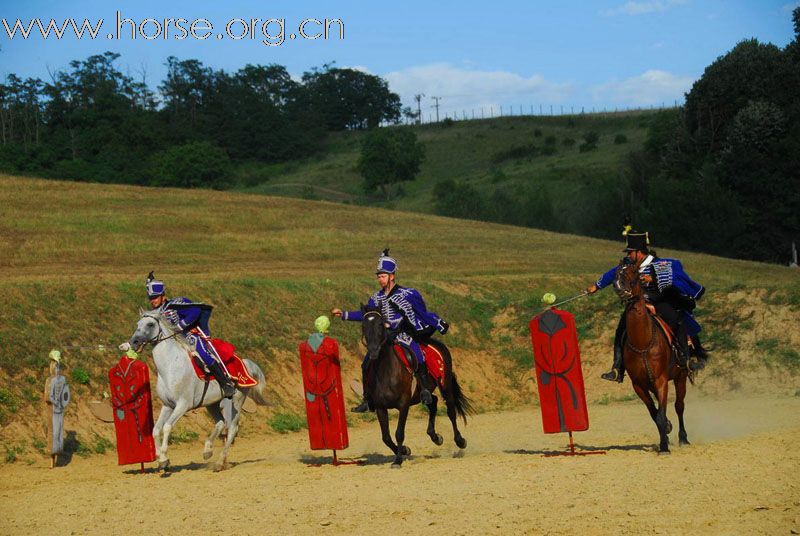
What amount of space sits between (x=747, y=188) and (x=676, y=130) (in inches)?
499

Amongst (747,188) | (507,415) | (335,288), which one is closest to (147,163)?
(747,188)

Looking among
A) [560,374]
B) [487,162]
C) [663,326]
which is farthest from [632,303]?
[487,162]

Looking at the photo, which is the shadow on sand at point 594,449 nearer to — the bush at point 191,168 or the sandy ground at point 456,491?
the sandy ground at point 456,491

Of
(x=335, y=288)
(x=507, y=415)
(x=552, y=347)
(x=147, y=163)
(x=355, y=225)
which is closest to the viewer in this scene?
(x=552, y=347)

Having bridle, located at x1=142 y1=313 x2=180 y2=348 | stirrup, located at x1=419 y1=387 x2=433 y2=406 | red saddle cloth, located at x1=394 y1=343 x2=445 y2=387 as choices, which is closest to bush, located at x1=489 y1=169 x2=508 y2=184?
red saddle cloth, located at x1=394 y1=343 x2=445 y2=387

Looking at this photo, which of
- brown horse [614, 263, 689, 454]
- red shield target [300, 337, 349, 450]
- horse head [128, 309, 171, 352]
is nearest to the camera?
brown horse [614, 263, 689, 454]

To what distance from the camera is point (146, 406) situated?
18.7 m

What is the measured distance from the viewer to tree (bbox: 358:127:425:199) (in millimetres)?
116500

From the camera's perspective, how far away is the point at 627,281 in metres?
16.9

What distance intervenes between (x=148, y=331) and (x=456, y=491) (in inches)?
230

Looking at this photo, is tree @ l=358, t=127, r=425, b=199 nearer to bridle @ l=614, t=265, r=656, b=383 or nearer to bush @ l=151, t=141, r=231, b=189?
bush @ l=151, t=141, r=231, b=189

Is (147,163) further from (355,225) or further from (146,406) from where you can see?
(146,406)

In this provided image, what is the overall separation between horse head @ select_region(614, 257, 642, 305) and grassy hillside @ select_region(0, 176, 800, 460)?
1148 centimetres

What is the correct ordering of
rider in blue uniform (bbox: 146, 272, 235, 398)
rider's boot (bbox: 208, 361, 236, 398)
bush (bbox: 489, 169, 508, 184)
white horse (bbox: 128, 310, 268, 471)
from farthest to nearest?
1. bush (bbox: 489, 169, 508, 184)
2. rider's boot (bbox: 208, 361, 236, 398)
3. rider in blue uniform (bbox: 146, 272, 235, 398)
4. white horse (bbox: 128, 310, 268, 471)
